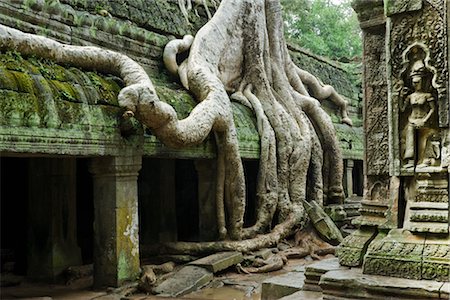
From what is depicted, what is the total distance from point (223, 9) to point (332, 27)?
1504cm

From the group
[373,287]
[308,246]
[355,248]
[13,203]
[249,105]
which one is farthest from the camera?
[249,105]

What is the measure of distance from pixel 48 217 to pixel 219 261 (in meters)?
2.39

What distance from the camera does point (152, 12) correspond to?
9.40 metres

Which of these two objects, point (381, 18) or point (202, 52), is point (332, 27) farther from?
point (381, 18)

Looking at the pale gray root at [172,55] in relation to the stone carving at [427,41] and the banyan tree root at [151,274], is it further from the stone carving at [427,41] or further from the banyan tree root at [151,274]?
the stone carving at [427,41]

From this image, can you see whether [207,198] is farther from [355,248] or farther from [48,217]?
[355,248]

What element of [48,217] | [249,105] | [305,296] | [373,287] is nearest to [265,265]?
[249,105]

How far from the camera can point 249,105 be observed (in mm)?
10156

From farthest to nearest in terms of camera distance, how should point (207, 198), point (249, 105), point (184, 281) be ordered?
point (249, 105), point (207, 198), point (184, 281)

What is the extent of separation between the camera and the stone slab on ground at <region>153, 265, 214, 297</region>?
22.2ft

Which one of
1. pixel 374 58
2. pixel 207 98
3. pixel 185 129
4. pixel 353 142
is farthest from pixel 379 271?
pixel 353 142

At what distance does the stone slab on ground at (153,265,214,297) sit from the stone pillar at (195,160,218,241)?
1535 millimetres

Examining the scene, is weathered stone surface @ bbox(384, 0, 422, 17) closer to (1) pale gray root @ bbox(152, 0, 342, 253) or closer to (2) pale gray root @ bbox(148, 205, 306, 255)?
(1) pale gray root @ bbox(152, 0, 342, 253)

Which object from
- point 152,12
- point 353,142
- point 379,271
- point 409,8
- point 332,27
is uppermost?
point 332,27
